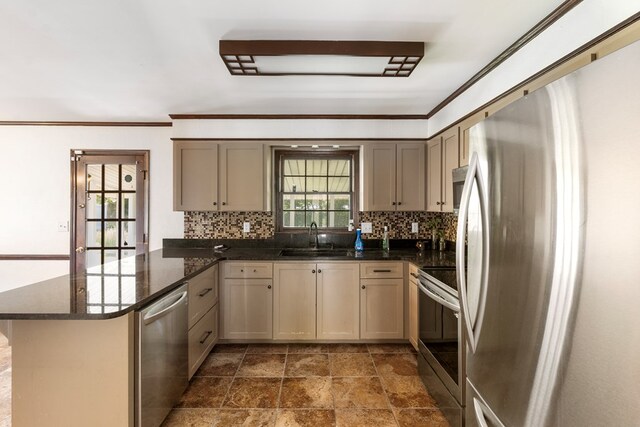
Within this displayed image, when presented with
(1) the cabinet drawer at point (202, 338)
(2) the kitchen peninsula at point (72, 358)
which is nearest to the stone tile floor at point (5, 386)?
(2) the kitchen peninsula at point (72, 358)

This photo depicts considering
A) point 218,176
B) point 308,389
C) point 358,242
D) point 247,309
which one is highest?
point 218,176

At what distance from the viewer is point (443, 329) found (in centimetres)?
194

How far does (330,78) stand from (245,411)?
2.52 meters

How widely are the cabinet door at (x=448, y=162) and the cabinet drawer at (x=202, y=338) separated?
240cm

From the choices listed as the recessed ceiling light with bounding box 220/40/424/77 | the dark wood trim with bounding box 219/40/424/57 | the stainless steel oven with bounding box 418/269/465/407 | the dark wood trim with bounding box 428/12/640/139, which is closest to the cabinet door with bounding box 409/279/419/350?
the stainless steel oven with bounding box 418/269/465/407

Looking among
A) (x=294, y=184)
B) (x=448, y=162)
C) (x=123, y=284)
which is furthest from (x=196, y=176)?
(x=448, y=162)

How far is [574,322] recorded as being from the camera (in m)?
0.69

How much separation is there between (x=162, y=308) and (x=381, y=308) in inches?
77.7

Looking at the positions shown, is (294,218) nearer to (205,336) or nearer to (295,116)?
(295,116)

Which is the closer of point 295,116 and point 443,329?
point 443,329

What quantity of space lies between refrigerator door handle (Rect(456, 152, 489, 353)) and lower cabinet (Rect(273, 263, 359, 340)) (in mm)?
1807

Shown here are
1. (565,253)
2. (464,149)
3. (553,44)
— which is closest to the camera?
(565,253)

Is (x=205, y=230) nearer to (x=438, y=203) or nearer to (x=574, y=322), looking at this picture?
(x=438, y=203)

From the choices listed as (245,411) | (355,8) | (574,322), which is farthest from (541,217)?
(245,411)
